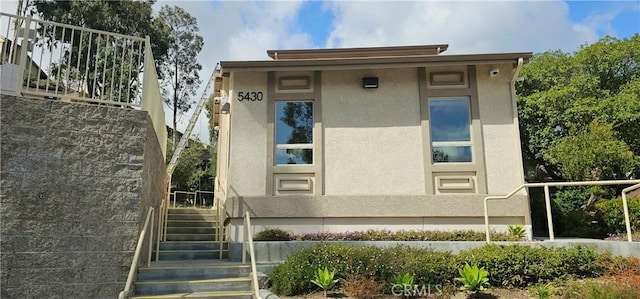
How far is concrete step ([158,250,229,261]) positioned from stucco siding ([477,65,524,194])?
616cm

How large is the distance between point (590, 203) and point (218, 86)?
11.5 meters

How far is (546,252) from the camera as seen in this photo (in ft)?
21.3

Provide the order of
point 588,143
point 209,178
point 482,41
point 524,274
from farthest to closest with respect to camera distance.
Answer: point 209,178, point 482,41, point 588,143, point 524,274

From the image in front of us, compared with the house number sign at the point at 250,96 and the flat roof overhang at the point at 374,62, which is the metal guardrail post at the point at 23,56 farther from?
the house number sign at the point at 250,96

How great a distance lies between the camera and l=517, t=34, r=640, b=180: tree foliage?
11.9m

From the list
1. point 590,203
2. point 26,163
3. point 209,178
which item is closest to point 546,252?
point 590,203

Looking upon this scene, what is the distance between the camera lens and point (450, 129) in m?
9.66

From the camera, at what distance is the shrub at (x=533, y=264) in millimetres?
6289

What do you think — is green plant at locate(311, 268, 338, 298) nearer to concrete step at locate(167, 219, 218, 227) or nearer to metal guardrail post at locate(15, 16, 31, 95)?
metal guardrail post at locate(15, 16, 31, 95)

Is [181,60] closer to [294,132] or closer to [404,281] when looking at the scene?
[294,132]

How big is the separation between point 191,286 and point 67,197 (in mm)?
2116

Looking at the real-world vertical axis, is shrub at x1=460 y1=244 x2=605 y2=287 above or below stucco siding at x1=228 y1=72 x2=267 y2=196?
below

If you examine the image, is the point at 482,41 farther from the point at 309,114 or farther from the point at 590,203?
the point at 309,114

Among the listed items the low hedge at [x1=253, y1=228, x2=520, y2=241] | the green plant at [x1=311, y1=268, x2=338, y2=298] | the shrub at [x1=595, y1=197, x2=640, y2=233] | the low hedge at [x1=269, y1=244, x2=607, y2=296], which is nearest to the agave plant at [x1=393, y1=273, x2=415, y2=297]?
the low hedge at [x1=269, y1=244, x2=607, y2=296]
